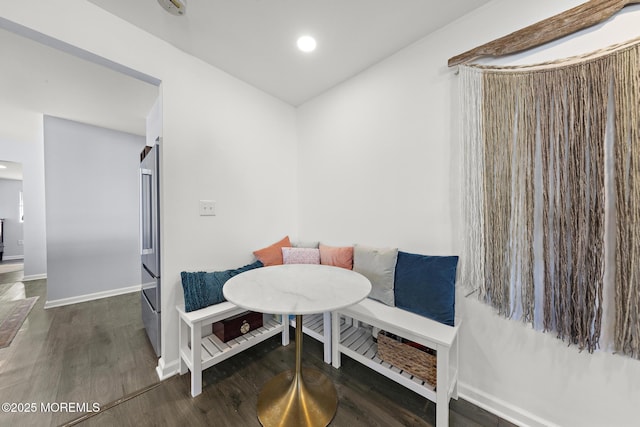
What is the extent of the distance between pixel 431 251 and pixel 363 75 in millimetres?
1655

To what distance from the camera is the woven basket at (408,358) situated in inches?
55.0

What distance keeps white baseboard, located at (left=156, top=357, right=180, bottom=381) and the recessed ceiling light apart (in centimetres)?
262

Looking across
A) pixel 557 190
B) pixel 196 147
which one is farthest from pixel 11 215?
pixel 557 190

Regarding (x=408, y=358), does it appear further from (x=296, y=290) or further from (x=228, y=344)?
(x=228, y=344)

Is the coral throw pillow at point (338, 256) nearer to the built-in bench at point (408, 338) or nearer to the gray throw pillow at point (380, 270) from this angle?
the gray throw pillow at point (380, 270)

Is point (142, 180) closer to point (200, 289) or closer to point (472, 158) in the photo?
point (200, 289)

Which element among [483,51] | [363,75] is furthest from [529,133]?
[363,75]

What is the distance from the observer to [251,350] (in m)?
2.01

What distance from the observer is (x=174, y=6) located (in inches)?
53.5

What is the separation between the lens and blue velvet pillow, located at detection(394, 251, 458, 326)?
1.46 m

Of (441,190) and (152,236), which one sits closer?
(441,190)

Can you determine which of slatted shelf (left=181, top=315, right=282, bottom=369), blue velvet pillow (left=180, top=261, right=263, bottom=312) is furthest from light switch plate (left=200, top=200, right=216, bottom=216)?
slatted shelf (left=181, top=315, right=282, bottom=369)

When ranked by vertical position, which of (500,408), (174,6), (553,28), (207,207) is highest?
(174,6)

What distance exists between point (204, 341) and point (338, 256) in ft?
4.30
